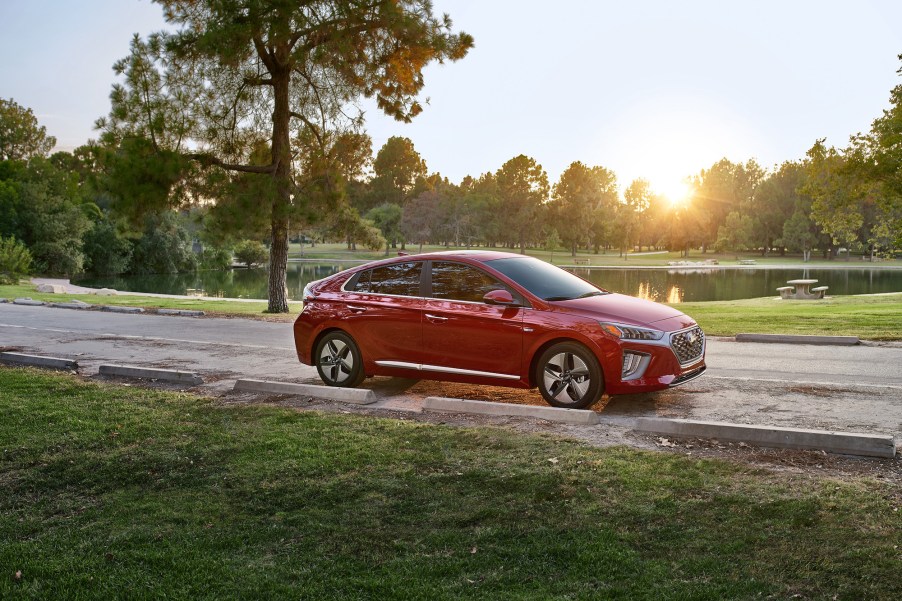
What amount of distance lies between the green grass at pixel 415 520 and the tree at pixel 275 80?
607 inches

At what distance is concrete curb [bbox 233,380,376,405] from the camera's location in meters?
8.94

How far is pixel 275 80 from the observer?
22938mm

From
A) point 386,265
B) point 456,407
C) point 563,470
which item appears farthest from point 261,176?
point 563,470

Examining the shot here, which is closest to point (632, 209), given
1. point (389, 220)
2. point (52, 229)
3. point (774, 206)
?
point (774, 206)

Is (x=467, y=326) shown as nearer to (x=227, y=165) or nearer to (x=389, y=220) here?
(x=227, y=165)

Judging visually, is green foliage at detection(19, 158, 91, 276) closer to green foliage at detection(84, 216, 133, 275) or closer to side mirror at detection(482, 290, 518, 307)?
green foliage at detection(84, 216, 133, 275)

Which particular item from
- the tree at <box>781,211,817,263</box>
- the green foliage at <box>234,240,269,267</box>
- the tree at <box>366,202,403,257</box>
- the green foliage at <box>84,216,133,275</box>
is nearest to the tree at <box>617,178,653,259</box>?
the tree at <box>781,211,817,263</box>

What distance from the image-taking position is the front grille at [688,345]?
321 inches

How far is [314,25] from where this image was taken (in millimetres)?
20828

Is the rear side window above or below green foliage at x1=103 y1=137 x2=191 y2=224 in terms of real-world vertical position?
below

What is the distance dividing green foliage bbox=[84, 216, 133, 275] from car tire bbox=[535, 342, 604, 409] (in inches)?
2452

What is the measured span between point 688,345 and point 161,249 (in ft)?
222

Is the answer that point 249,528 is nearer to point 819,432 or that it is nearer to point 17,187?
point 819,432

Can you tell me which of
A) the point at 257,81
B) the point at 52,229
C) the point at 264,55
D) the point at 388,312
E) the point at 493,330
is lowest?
the point at 493,330
